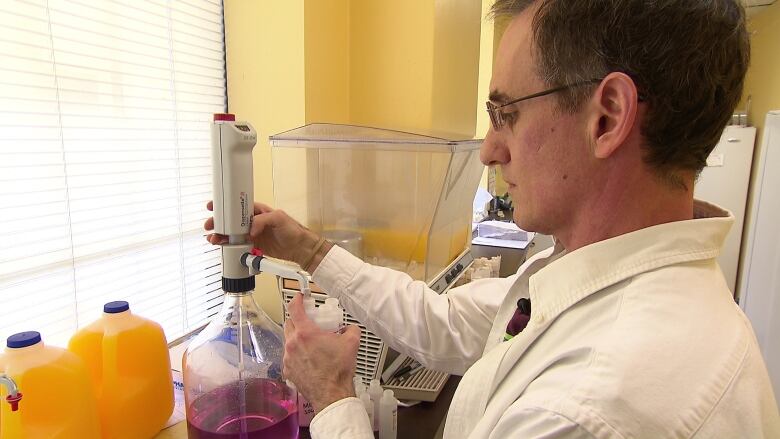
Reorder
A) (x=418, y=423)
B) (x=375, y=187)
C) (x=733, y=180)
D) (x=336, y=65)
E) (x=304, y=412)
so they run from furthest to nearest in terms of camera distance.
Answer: (x=733, y=180) → (x=336, y=65) → (x=375, y=187) → (x=418, y=423) → (x=304, y=412)

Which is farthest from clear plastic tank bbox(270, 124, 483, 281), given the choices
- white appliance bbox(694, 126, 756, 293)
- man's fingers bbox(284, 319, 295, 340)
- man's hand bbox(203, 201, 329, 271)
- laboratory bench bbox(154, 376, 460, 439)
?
white appliance bbox(694, 126, 756, 293)

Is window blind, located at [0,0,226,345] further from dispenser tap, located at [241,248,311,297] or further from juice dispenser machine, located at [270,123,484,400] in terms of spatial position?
dispenser tap, located at [241,248,311,297]

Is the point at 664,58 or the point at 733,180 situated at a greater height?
the point at 664,58

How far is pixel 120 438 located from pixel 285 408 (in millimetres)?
318

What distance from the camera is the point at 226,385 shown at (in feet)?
2.97

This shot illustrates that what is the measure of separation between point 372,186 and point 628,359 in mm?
932

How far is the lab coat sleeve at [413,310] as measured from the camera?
1101mm

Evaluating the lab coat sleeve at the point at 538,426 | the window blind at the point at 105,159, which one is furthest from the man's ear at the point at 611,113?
the window blind at the point at 105,159

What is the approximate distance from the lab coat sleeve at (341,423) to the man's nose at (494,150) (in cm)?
47

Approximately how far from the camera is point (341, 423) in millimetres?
776

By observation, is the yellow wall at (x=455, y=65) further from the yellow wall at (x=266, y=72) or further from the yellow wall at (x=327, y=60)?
the yellow wall at (x=266, y=72)

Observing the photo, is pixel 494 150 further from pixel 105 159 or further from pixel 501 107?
pixel 105 159

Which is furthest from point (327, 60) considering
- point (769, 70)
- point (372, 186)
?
point (769, 70)

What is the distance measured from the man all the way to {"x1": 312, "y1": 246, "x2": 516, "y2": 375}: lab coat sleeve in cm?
30
